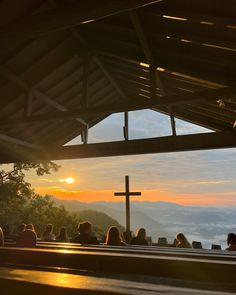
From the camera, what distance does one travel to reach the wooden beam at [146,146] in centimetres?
652

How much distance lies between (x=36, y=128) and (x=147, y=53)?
4268 mm

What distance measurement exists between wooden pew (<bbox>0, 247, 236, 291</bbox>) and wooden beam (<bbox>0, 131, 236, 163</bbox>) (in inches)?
200

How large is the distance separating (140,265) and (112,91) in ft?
25.3

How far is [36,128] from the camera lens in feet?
27.9

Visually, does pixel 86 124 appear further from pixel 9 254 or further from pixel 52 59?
pixel 9 254

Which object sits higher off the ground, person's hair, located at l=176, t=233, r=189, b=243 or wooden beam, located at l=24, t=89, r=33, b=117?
wooden beam, located at l=24, t=89, r=33, b=117

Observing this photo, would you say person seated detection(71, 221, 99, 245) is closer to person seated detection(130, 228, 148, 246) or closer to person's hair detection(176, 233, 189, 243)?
person seated detection(130, 228, 148, 246)

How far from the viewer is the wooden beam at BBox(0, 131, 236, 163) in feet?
21.4

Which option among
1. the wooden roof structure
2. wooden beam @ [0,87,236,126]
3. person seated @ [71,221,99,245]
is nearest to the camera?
the wooden roof structure

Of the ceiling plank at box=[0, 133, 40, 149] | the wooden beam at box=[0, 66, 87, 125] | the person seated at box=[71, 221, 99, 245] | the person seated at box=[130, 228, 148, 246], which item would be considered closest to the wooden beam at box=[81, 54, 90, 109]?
the wooden beam at box=[0, 66, 87, 125]

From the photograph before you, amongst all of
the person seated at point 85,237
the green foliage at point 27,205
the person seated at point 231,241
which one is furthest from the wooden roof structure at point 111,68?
the green foliage at point 27,205

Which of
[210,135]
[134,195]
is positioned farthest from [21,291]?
[134,195]

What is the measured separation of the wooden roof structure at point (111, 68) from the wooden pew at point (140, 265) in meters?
1.86

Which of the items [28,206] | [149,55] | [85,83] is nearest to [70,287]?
[149,55]
